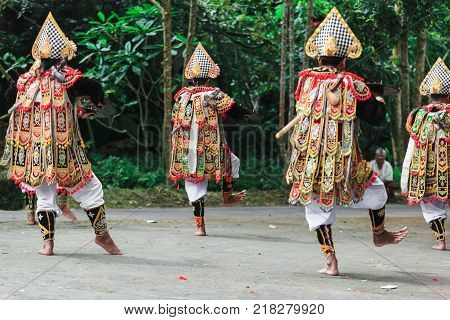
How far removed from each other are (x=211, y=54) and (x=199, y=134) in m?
6.01

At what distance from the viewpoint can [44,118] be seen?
8.38m

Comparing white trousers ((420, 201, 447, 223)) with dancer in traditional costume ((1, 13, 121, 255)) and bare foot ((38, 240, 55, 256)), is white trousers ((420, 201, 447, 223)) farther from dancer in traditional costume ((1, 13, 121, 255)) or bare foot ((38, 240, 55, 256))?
bare foot ((38, 240, 55, 256))

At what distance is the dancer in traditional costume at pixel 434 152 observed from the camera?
9.86 meters

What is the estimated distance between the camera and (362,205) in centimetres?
794

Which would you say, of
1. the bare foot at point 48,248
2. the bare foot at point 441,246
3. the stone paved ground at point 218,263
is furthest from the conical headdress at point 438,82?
the bare foot at point 48,248

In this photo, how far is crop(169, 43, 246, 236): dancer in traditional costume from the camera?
10.8m

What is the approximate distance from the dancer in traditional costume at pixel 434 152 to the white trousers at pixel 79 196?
3643 mm

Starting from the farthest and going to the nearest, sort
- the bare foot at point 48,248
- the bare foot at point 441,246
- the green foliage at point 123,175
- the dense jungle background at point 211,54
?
the green foliage at point 123,175, the dense jungle background at point 211,54, the bare foot at point 441,246, the bare foot at point 48,248

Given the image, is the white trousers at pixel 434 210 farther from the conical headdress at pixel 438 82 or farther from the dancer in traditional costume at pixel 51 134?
the dancer in traditional costume at pixel 51 134

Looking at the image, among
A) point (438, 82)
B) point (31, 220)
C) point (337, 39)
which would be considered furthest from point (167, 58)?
point (337, 39)

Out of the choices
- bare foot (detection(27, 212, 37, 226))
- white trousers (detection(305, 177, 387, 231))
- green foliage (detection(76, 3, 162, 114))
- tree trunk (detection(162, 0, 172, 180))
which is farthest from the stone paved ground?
green foliage (detection(76, 3, 162, 114))

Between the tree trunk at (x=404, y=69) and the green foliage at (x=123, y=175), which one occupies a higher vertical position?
the tree trunk at (x=404, y=69)

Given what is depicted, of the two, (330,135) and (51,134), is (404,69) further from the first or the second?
(51,134)

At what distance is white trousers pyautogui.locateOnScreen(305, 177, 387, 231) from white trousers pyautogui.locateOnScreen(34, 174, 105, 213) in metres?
2.04
